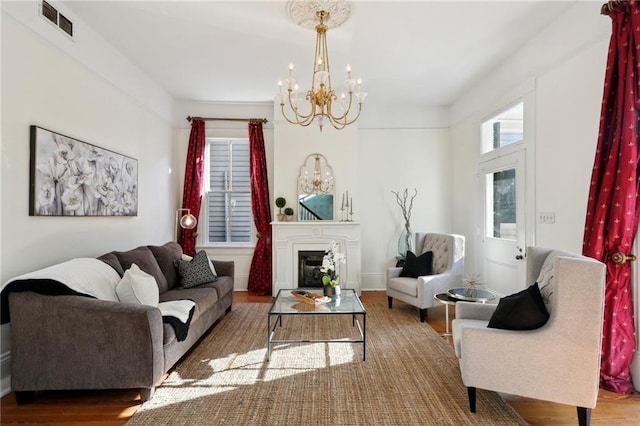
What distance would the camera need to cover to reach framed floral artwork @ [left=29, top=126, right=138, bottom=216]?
2.71m

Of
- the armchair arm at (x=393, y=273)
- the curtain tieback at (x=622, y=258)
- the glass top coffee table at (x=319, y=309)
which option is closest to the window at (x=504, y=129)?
the curtain tieback at (x=622, y=258)

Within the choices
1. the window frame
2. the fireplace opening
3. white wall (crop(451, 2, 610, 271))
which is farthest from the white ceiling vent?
white wall (crop(451, 2, 610, 271))

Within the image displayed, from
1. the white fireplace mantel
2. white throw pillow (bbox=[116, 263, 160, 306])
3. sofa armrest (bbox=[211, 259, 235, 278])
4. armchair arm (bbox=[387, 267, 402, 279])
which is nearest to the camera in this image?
white throw pillow (bbox=[116, 263, 160, 306])

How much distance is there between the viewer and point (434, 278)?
4.07 metres

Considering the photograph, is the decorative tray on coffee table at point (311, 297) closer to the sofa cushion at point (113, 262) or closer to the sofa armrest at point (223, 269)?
the sofa armrest at point (223, 269)

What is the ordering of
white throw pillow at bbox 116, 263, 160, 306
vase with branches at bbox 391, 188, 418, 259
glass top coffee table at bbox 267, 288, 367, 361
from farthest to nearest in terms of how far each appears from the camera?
1. vase with branches at bbox 391, 188, 418, 259
2. glass top coffee table at bbox 267, 288, 367, 361
3. white throw pillow at bbox 116, 263, 160, 306

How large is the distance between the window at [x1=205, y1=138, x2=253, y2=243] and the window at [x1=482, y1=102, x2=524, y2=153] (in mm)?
3687

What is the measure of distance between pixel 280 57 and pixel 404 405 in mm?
3648

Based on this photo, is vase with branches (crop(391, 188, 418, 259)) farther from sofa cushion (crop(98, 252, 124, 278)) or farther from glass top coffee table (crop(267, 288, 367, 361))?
sofa cushion (crop(98, 252, 124, 278))

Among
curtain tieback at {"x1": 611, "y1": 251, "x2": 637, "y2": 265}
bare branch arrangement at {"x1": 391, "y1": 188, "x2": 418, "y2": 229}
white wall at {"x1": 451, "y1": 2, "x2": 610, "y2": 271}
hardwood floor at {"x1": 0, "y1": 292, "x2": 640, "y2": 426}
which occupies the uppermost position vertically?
white wall at {"x1": 451, "y1": 2, "x2": 610, "y2": 271}

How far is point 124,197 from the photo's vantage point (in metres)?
3.95

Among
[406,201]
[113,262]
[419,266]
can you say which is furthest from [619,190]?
[113,262]

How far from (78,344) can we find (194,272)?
66.3 inches

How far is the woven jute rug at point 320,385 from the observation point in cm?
215
